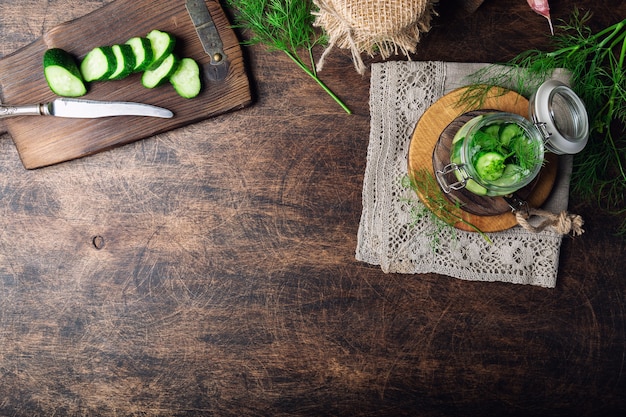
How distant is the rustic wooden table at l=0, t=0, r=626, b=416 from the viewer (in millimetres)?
1346

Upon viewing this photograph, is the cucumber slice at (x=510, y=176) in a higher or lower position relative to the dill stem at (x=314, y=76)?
lower

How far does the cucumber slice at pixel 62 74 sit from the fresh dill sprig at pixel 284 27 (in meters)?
0.42

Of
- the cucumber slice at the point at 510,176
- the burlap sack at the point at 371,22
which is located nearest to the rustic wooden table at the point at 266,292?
the burlap sack at the point at 371,22

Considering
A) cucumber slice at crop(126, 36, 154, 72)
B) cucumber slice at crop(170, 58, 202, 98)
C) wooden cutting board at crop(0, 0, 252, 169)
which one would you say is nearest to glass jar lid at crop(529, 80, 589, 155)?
wooden cutting board at crop(0, 0, 252, 169)

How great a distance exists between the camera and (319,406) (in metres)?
1.38

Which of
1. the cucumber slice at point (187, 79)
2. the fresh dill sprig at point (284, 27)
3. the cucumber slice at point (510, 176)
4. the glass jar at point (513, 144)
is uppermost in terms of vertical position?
the fresh dill sprig at point (284, 27)

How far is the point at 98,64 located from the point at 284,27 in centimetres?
48

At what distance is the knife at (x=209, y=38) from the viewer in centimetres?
129

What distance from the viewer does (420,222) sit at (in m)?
1.27

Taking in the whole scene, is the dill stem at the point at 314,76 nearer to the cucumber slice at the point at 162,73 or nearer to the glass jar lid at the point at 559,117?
the cucumber slice at the point at 162,73

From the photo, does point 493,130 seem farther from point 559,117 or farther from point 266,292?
point 266,292

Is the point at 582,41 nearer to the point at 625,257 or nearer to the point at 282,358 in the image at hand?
the point at 625,257

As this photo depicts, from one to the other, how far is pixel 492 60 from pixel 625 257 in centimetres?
63

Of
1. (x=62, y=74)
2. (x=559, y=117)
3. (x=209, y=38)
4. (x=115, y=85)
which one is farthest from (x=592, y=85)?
(x=62, y=74)
